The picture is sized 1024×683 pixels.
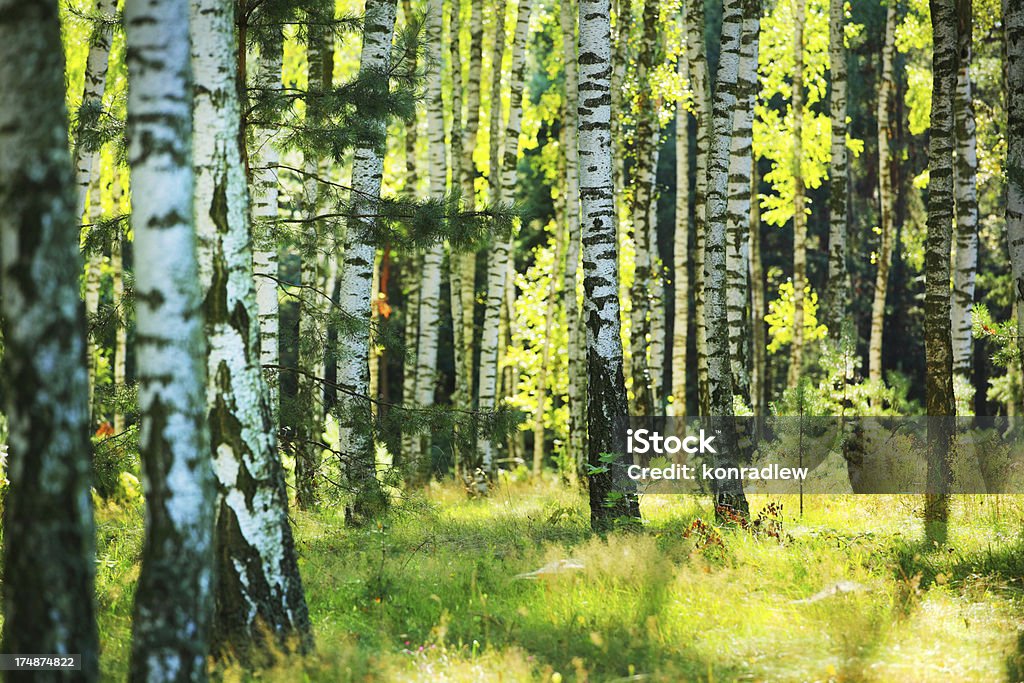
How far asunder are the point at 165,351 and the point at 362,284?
4.63 m

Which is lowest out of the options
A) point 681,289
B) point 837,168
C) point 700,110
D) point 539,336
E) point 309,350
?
point 309,350

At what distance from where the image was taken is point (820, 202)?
105 feet

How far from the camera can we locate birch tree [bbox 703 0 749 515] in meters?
8.84

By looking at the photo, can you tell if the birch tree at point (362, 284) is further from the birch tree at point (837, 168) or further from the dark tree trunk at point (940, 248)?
the birch tree at point (837, 168)

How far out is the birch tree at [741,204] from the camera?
9336 mm

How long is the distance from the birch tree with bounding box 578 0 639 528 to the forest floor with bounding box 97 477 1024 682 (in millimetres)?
719

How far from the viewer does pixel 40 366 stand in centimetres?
316

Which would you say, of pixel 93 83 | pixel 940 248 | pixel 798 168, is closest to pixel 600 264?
pixel 940 248

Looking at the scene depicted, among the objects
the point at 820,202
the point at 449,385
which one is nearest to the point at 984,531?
the point at 449,385

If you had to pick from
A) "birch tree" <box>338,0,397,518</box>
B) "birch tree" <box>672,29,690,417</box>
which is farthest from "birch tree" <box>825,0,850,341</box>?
"birch tree" <box>338,0,397,518</box>

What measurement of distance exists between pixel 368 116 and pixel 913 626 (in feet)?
16.6

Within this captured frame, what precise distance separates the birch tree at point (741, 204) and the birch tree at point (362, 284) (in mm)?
3585

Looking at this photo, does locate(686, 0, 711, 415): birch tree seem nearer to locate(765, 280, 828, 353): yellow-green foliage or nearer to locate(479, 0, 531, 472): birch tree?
locate(479, 0, 531, 472): birch tree

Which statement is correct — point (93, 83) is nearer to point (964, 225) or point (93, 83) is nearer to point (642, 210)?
point (642, 210)
